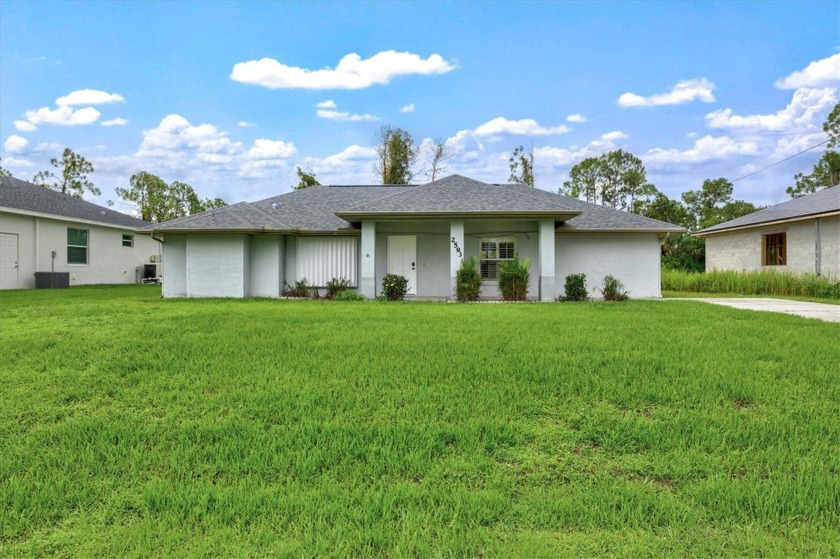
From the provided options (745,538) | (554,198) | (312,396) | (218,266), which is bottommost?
(745,538)

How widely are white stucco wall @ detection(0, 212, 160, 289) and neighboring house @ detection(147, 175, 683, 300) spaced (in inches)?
320

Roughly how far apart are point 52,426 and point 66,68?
19.0 meters

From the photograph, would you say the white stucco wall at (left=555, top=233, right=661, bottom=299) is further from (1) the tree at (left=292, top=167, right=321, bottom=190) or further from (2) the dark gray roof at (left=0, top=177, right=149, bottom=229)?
(2) the dark gray roof at (left=0, top=177, right=149, bottom=229)

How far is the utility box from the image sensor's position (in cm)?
1853

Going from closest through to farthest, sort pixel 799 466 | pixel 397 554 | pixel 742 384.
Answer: pixel 397 554, pixel 799 466, pixel 742 384

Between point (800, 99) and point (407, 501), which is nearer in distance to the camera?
point (407, 501)

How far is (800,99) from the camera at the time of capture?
23062mm

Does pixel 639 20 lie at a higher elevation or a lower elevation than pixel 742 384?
higher

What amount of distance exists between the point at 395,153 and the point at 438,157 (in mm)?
3226

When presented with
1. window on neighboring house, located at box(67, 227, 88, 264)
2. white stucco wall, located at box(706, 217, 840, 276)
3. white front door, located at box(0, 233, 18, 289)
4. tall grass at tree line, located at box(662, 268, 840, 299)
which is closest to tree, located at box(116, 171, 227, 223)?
window on neighboring house, located at box(67, 227, 88, 264)

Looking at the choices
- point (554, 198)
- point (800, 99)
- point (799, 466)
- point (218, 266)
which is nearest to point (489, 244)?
point (554, 198)

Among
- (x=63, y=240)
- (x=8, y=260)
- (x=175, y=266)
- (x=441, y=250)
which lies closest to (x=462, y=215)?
(x=441, y=250)

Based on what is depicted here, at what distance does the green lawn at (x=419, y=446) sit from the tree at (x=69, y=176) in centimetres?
4118

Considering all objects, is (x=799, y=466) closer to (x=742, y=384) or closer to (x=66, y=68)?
(x=742, y=384)
